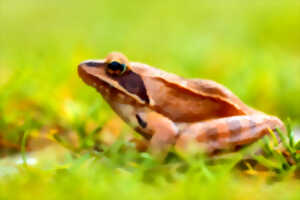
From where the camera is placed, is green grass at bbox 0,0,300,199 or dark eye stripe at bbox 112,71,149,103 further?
dark eye stripe at bbox 112,71,149,103

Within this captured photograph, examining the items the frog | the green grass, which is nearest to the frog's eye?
the frog

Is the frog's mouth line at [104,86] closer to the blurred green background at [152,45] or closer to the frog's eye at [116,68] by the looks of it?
the frog's eye at [116,68]

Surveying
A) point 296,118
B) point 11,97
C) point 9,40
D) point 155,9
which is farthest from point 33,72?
point 155,9

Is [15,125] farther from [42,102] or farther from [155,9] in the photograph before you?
[155,9]

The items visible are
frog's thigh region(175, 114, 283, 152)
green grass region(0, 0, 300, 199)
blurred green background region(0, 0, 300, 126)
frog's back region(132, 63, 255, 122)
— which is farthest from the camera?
blurred green background region(0, 0, 300, 126)

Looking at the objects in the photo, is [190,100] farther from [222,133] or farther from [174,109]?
[222,133]

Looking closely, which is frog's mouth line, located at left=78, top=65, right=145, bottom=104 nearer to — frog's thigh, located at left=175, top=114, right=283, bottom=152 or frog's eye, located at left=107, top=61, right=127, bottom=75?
frog's eye, located at left=107, top=61, right=127, bottom=75

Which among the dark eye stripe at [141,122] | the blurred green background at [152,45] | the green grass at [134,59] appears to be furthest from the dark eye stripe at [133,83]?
the blurred green background at [152,45]
